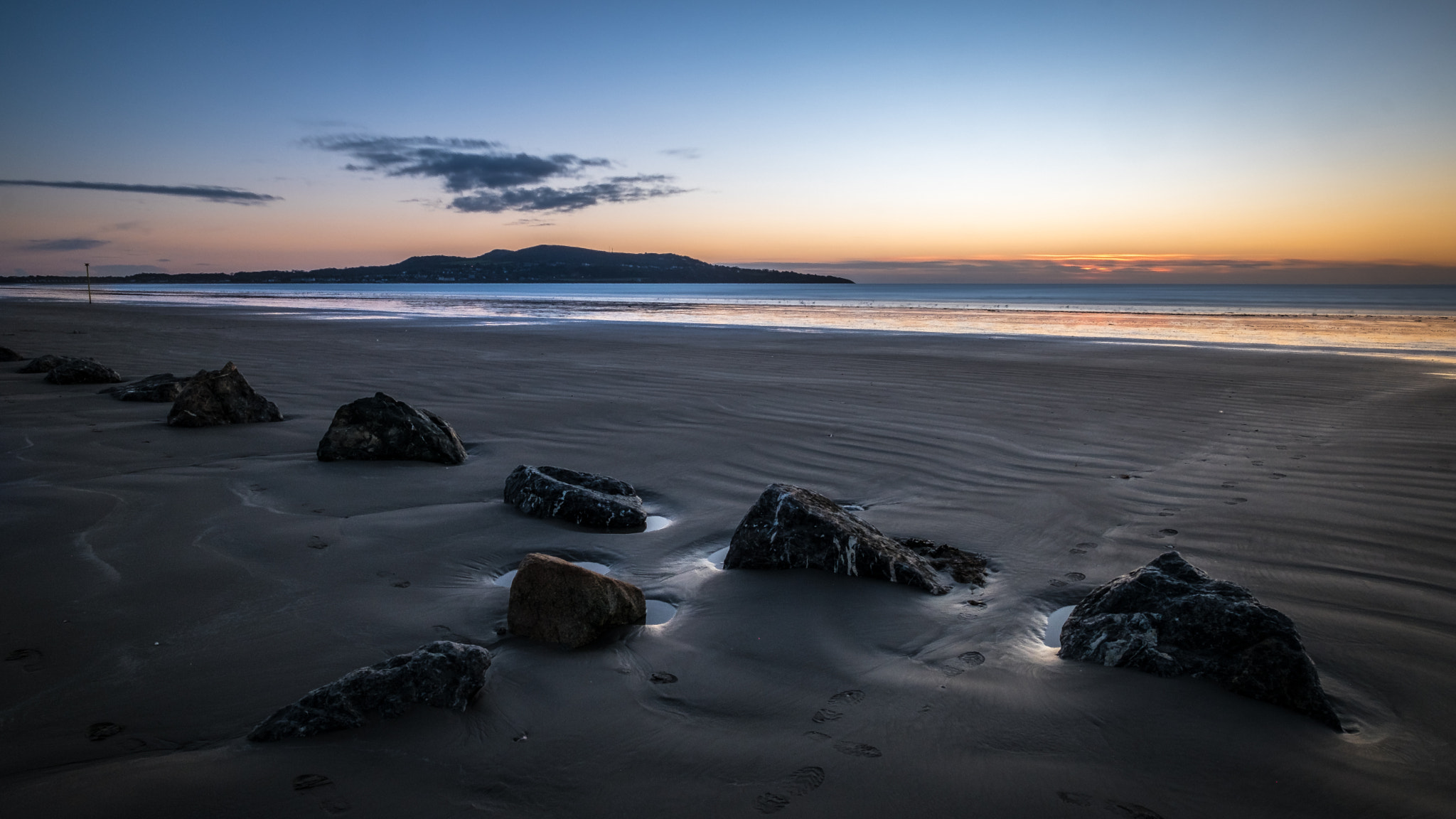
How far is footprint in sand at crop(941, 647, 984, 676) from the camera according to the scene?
2.63 metres

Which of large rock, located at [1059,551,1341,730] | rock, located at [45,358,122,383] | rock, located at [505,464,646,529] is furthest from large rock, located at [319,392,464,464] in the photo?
rock, located at [45,358,122,383]

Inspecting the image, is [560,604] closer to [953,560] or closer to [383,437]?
[953,560]

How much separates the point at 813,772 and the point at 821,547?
148cm

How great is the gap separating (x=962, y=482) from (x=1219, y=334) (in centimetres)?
1950

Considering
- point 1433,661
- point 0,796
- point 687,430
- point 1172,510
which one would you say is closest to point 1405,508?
point 1172,510

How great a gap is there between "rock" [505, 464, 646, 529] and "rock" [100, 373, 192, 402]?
198 inches

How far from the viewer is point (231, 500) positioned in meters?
4.33

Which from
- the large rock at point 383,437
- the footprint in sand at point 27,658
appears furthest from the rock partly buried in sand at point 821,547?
the large rock at point 383,437

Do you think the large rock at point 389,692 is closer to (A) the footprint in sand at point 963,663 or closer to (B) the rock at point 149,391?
(A) the footprint in sand at point 963,663

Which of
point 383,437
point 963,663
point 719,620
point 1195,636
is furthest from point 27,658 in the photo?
point 1195,636

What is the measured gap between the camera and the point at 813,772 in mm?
2039

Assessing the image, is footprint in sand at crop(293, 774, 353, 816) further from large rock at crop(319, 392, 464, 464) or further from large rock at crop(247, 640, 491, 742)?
large rock at crop(319, 392, 464, 464)

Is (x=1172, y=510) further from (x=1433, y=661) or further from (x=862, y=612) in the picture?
(x=862, y=612)

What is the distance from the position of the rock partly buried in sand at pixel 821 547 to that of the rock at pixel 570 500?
770mm
